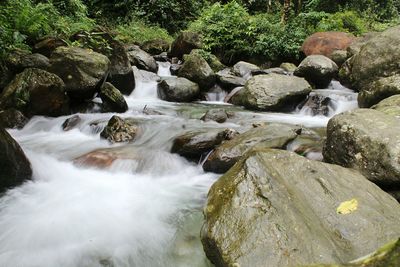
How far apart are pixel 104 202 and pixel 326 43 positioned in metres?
10.8

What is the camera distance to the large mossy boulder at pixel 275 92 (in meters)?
8.26

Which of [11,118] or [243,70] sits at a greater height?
[11,118]

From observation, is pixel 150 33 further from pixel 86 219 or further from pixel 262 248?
pixel 262 248

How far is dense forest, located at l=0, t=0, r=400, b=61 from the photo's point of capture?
805 cm

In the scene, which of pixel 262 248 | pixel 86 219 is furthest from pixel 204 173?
pixel 262 248

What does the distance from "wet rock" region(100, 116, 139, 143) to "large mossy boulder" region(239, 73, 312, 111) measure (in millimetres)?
3319

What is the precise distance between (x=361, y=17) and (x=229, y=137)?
14.6 meters

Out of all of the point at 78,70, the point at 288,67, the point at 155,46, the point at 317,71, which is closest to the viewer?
the point at 78,70

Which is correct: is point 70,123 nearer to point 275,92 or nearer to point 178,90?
point 178,90

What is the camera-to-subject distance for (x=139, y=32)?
15.9 meters

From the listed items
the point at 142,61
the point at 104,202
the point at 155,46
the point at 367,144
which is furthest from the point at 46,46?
the point at 155,46

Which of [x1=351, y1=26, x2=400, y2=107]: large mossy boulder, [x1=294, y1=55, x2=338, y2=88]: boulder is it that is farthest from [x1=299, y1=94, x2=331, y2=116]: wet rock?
[x1=294, y1=55, x2=338, y2=88]: boulder

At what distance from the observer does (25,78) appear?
20.6 feet

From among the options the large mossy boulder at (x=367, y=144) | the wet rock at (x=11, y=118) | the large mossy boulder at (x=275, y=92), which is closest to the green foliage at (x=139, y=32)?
the large mossy boulder at (x=275, y=92)
